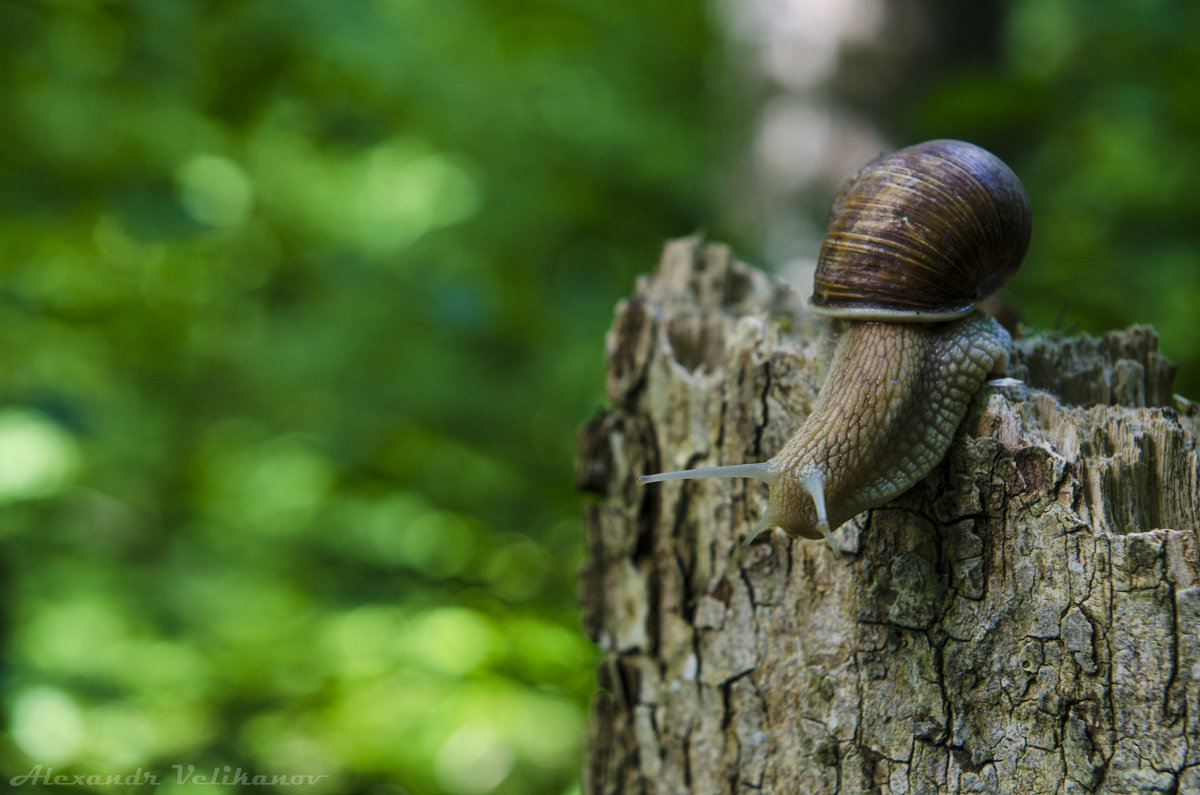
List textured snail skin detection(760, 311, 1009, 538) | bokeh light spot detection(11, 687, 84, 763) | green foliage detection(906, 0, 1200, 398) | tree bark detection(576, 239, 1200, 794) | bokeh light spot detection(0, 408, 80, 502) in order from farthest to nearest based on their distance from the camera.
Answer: green foliage detection(906, 0, 1200, 398) < bokeh light spot detection(0, 408, 80, 502) < bokeh light spot detection(11, 687, 84, 763) < textured snail skin detection(760, 311, 1009, 538) < tree bark detection(576, 239, 1200, 794)

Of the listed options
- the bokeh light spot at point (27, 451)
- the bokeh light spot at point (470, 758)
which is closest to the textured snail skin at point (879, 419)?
the bokeh light spot at point (470, 758)

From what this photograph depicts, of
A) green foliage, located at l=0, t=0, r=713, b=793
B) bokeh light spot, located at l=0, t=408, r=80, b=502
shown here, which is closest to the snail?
green foliage, located at l=0, t=0, r=713, b=793

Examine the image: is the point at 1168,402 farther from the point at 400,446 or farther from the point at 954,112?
the point at 400,446

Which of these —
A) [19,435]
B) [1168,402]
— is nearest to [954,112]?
[1168,402]

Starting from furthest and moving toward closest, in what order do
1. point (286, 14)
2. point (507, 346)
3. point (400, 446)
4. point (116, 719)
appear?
point (507, 346) < point (400, 446) < point (286, 14) < point (116, 719)

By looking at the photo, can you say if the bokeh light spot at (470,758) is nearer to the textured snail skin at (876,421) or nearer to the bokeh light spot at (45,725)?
the bokeh light spot at (45,725)

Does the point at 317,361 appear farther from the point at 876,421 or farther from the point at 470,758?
the point at 876,421

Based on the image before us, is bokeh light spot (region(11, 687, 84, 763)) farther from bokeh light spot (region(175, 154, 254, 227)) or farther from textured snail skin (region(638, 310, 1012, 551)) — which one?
textured snail skin (region(638, 310, 1012, 551))
